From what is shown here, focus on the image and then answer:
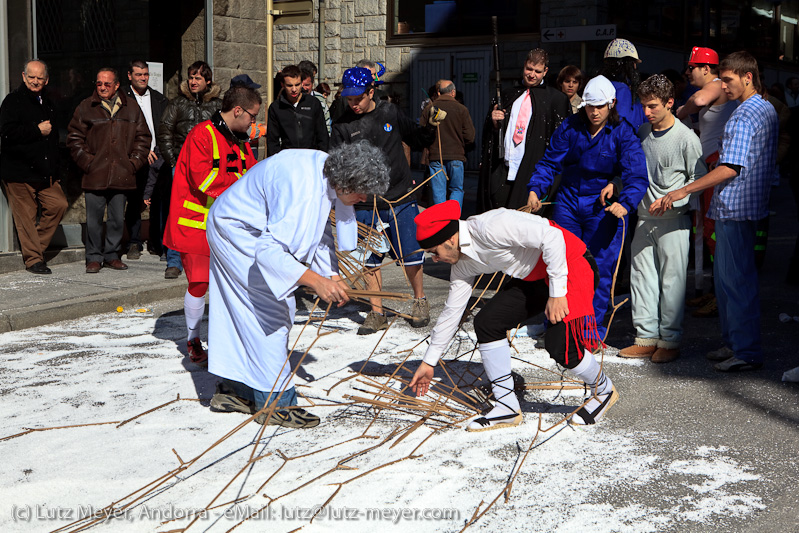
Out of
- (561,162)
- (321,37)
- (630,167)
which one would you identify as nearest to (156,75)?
(561,162)

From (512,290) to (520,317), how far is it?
146 millimetres

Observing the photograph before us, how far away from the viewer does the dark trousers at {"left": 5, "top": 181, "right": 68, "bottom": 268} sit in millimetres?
8406

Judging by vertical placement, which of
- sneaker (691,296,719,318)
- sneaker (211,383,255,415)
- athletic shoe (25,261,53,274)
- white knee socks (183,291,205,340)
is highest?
white knee socks (183,291,205,340)

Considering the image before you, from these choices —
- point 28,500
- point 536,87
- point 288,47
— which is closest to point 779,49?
point 288,47

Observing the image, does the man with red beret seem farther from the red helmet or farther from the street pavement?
the red helmet

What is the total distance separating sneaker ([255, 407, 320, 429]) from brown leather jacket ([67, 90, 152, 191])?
16.2 ft

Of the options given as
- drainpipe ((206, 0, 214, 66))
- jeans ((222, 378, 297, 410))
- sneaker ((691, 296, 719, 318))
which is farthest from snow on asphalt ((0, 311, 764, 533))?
drainpipe ((206, 0, 214, 66))

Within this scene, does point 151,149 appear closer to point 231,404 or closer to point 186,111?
point 186,111

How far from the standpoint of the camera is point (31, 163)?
8.35m

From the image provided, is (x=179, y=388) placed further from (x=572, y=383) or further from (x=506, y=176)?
(x=506, y=176)

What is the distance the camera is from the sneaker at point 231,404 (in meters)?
4.79

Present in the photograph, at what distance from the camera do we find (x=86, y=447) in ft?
14.0

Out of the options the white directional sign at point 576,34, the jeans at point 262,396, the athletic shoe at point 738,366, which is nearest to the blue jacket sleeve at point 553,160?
the athletic shoe at point 738,366

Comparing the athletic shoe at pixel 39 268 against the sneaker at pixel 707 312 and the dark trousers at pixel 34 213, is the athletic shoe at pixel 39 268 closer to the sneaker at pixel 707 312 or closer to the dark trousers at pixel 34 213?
the dark trousers at pixel 34 213
